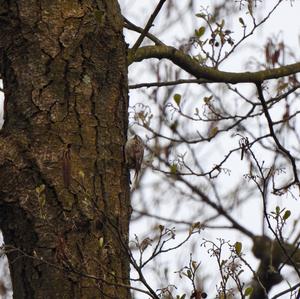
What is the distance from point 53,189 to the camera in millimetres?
2529

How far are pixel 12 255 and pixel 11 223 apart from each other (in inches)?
3.9

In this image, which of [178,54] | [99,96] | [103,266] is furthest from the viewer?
[178,54]

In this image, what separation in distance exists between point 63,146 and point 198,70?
82 cm

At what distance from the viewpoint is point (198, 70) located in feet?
10.5

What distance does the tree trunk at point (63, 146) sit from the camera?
8.05ft

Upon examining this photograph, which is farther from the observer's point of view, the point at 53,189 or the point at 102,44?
the point at 102,44

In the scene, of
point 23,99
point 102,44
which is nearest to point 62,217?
point 23,99

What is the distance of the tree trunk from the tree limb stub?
296 mm

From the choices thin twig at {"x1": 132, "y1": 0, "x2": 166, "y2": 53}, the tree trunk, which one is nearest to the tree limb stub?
thin twig at {"x1": 132, "y1": 0, "x2": 166, "y2": 53}

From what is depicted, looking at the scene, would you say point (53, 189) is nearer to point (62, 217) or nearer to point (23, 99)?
point (62, 217)

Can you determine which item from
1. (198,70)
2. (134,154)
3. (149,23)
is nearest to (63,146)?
(134,154)

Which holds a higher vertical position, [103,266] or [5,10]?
[5,10]

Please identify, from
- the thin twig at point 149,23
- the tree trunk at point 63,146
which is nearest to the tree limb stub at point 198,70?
the thin twig at point 149,23

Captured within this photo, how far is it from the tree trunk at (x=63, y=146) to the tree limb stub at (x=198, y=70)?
0.97 feet
